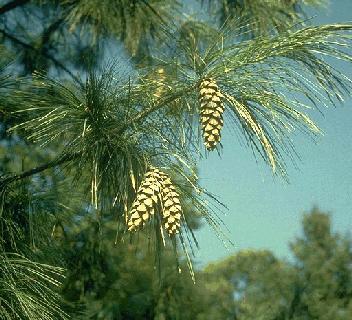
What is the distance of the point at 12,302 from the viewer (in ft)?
7.20

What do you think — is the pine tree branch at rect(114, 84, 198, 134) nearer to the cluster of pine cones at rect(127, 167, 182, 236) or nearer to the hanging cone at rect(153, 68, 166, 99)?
the hanging cone at rect(153, 68, 166, 99)

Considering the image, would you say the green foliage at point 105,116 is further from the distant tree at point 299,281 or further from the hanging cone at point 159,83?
the distant tree at point 299,281

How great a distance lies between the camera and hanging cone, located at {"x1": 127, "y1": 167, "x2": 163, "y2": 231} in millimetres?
1688

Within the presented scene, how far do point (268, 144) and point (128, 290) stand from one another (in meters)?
5.13

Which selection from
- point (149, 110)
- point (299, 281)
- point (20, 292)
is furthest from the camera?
point (299, 281)

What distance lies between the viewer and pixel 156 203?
1.76 meters

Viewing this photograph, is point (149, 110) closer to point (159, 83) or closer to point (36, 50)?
point (159, 83)

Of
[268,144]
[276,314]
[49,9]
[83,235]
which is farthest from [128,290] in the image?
[276,314]

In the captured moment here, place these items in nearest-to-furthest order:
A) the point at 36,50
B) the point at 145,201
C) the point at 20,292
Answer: the point at 145,201 < the point at 20,292 < the point at 36,50

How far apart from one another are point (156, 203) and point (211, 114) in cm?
27

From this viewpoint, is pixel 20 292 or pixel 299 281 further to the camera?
pixel 299 281

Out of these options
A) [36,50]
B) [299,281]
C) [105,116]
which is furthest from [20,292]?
[299,281]

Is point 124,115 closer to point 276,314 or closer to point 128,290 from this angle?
point 128,290

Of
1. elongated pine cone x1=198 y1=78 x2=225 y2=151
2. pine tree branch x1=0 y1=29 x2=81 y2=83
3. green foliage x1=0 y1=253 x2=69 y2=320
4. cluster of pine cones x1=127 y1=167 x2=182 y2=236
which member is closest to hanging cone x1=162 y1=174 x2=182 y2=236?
cluster of pine cones x1=127 y1=167 x2=182 y2=236
